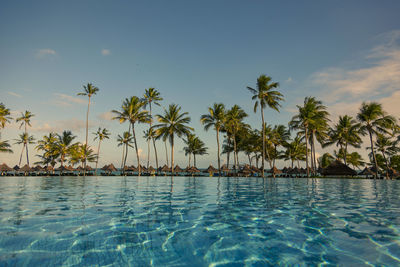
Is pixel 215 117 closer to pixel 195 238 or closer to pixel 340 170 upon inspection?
pixel 340 170

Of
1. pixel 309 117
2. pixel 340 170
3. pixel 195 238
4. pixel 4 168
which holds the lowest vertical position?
pixel 195 238

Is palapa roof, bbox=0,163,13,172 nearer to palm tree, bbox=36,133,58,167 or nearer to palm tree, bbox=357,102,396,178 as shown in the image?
palm tree, bbox=36,133,58,167

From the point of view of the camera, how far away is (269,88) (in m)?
30.9

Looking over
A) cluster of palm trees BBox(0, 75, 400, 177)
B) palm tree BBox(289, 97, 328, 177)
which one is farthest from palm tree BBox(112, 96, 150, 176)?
palm tree BBox(289, 97, 328, 177)

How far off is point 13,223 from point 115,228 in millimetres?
2260

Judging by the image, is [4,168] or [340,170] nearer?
[340,170]

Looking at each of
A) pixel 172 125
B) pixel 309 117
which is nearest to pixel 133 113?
pixel 172 125

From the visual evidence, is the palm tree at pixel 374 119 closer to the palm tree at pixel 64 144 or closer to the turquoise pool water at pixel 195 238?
the turquoise pool water at pixel 195 238

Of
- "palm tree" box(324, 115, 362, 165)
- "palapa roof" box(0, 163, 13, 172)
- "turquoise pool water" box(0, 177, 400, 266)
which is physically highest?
"palm tree" box(324, 115, 362, 165)

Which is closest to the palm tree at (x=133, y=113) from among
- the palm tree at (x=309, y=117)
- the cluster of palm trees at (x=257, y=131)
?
the cluster of palm trees at (x=257, y=131)

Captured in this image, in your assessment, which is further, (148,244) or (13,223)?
(13,223)

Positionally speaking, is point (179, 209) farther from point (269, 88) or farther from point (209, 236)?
point (269, 88)

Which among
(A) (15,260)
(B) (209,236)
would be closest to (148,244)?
(B) (209,236)

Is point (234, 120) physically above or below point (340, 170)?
above
